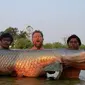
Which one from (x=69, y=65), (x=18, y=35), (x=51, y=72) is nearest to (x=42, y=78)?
(x=51, y=72)

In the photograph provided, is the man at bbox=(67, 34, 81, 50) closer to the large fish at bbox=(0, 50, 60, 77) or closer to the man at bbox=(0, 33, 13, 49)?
the large fish at bbox=(0, 50, 60, 77)

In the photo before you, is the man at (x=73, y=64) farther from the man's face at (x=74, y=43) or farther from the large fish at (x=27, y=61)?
the large fish at (x=27, y=61)

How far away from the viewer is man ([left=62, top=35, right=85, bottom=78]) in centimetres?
767

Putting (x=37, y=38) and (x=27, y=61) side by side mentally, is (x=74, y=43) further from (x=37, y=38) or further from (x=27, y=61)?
(x=27, y=61)

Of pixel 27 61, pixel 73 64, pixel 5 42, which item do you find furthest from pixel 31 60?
pixel 73 64

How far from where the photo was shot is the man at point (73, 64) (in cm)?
767

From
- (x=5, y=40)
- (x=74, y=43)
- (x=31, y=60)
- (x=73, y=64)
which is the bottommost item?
(x=73, y=64)

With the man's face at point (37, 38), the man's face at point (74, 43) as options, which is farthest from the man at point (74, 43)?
the man's face at point (37, 38)

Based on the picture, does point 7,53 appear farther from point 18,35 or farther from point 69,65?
point 18,35

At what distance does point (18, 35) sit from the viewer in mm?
58281

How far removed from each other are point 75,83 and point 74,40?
5.05ft

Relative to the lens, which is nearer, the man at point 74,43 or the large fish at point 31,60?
the large fish at point 31,60

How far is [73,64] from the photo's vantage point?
771cm

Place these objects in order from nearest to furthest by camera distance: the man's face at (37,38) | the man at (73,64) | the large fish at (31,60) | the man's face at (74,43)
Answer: the man at (73,64), the large fish at (31,60), the man's face at (74,43), the man's face at (37,38)
